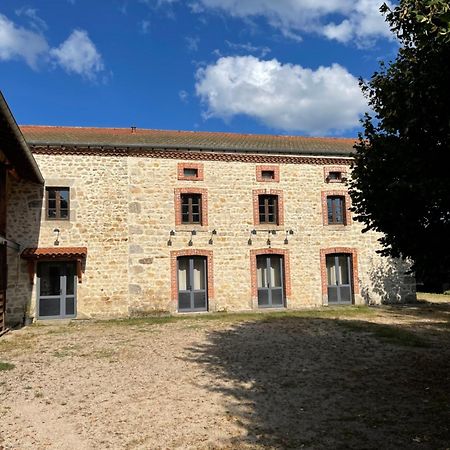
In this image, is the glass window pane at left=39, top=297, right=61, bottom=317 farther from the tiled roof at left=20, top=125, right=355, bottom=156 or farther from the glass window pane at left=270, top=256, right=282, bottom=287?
the glass window pane at left=270, top=256, right=282, bottom=287

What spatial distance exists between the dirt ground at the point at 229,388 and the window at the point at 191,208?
4.68 meters

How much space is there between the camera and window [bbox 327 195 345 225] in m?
15.9

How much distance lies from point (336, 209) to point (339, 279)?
8.52 feet

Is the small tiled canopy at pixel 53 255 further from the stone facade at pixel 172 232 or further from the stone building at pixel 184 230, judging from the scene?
the stone facade at pixel 172 232

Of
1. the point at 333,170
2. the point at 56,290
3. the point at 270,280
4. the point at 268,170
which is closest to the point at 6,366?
the point at 56,290

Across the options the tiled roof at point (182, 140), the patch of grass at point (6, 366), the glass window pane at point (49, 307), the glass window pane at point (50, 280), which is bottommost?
the patch of grass at point (6, 366)

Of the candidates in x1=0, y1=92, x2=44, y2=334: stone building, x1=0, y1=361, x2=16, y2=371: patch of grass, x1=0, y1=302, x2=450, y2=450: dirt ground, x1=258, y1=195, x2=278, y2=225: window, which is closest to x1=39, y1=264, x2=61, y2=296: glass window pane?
x1=0, y1=92, x2=44, y2=334: stone building

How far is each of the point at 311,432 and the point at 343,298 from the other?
11749 millimetres

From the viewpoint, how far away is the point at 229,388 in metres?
6.14

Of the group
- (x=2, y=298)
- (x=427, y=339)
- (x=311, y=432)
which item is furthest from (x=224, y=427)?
(x=2, y=298)

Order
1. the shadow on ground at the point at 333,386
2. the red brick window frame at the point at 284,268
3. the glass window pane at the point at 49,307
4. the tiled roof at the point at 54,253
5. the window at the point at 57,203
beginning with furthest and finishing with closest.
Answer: the red brick window frame at the point at 284,268, the window at the point at 57,203, the glass window pane at the point at 49,307, the tiled roof at the point at 54,253, the shadow on ground at the point at 333,386

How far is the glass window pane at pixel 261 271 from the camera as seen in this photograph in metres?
15.2

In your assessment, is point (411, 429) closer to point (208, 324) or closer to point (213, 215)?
point (208, 324)

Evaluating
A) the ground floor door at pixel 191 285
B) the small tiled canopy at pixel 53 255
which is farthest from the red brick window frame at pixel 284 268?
the small tiled canopy at pixel 53 255
